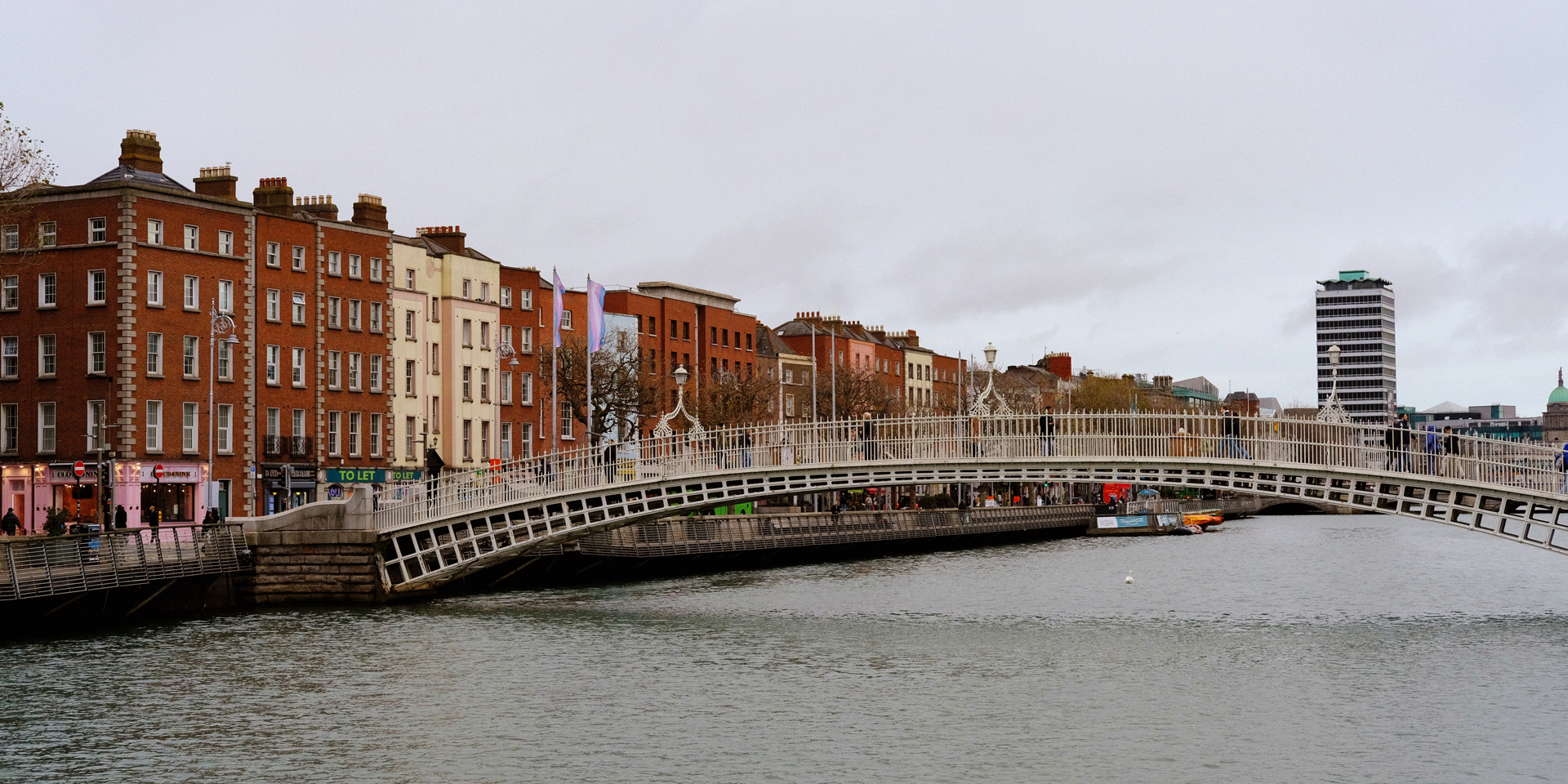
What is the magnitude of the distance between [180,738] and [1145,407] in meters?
139

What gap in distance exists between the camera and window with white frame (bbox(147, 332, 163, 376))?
2638 inches

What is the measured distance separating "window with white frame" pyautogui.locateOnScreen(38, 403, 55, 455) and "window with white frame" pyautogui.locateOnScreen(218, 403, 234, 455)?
5.96 metres

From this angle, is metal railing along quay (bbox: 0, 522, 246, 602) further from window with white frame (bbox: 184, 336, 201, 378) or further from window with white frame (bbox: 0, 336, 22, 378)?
window with white frame (bbox: 0, 336, 22, 378)

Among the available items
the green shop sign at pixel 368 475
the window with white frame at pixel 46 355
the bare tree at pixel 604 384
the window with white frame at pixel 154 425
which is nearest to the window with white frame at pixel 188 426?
the window with white frame at pixel 154 425

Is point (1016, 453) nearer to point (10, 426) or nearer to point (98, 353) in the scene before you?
point (98, 353)

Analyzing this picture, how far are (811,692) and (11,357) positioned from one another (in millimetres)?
43375

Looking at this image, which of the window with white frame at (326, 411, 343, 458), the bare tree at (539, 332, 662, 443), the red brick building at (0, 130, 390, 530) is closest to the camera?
the red brick building at (0, 130, 390, 530)

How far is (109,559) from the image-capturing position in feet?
146

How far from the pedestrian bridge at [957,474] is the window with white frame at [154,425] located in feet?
59.1

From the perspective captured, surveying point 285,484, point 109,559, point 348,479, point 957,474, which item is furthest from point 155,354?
point 957,474

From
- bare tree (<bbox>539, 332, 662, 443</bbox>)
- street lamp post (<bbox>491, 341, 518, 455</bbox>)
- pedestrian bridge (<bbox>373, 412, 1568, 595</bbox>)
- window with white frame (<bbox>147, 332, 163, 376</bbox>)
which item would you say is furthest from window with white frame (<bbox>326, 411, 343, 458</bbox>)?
pedestrian bridge (<bbox>373, 412, 1568, 595</bbox>)

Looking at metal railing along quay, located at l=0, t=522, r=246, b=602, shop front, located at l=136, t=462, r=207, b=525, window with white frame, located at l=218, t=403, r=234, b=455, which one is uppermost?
window with white frame, located at l=218, t=403, r=234, b=455

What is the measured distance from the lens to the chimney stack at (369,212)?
7944 cm

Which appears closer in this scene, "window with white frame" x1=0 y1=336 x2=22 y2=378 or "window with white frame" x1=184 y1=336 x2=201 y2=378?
"window with white frame" x1=0 y1=336 x2=22 y2=378
